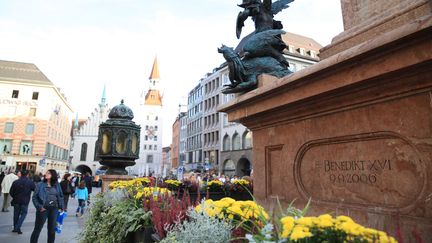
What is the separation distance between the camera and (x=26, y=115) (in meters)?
45.2

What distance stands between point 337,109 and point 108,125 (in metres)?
7.92

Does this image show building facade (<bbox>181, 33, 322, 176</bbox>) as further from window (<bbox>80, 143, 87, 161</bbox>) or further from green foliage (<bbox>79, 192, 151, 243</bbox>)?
green foliage (<bbox>79, 192, 151, 243</bbox>)

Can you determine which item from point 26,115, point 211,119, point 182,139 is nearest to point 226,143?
point 211,119

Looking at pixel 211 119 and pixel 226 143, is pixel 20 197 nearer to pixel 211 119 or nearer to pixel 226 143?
pixel 226 143

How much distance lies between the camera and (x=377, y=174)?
2.12m

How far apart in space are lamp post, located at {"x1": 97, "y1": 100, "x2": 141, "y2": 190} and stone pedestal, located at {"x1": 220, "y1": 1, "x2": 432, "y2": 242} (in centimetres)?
693

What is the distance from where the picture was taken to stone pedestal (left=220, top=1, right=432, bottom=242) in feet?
6.03

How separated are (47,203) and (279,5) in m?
6.20

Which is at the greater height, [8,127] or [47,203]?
[8,127]

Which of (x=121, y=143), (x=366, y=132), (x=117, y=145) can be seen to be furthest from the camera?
(x=121, y=143)

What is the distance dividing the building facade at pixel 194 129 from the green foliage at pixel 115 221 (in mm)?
47973

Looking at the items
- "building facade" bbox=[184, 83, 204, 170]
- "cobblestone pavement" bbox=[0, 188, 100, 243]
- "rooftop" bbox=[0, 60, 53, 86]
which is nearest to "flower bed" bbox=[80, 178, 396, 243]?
"cobblestone pavement" bbox=[0, 188, 100, 243]

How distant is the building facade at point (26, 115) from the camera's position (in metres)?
43.5

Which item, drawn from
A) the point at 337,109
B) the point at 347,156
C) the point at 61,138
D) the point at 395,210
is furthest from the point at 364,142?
the point at 61,138
